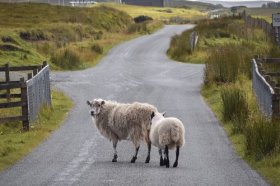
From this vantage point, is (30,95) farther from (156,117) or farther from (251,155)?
(251,155)

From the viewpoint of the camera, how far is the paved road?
12266mm

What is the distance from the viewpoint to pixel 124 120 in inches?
577

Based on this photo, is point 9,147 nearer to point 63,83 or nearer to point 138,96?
point 138,96

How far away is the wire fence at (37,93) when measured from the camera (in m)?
20.1

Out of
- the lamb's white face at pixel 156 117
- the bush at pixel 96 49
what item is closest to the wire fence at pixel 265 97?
the lamb's white face at pixel 156 117

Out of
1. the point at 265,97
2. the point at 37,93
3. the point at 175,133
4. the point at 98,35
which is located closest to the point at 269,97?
the point at 265,97

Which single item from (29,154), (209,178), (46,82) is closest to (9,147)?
(29,154)

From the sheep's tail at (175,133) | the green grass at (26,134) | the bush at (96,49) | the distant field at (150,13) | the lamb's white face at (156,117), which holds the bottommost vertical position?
the green grass at (26,134)

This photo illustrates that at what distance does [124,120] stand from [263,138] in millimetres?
2773

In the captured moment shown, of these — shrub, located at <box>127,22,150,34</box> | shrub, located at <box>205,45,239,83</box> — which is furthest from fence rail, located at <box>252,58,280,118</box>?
shrub, located at <box>127,22,150,34</box>

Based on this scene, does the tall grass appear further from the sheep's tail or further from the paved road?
the sheep's tail

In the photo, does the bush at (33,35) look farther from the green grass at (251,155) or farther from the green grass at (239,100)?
the green grass at (251,155)

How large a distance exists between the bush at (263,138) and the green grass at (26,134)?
4.77 metres

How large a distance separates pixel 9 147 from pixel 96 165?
3.09 metres
